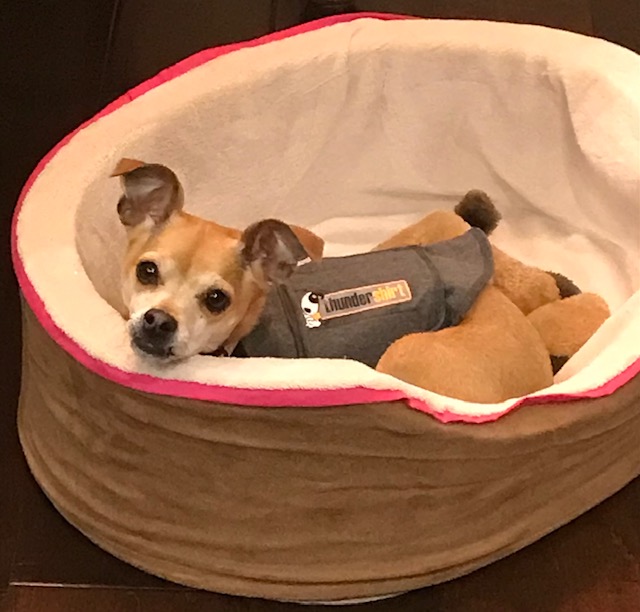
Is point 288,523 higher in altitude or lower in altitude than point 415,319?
lower

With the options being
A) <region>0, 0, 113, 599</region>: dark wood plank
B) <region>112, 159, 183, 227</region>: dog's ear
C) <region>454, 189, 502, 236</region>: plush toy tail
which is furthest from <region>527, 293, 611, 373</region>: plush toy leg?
<region>0, 0, 113, 599</region>: dark wood plank

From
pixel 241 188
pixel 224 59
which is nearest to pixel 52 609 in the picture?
pixel 241 188

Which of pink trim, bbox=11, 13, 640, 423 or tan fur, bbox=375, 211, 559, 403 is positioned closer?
pink trim, bbox=11, 13, 640, 423

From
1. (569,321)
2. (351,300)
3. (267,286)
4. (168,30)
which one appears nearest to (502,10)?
(168,30)

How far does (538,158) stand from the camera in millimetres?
2041

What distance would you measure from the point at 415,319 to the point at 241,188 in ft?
1.60

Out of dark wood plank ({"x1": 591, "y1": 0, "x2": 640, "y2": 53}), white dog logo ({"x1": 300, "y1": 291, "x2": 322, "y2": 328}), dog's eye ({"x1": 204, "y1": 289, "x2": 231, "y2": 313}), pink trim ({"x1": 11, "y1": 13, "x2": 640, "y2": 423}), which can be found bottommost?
white dog logo ({"x1": 300, "y1": 291, "x2": 322, "y2": 328})

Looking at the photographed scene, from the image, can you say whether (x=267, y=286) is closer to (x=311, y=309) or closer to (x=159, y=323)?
(x=311, y=309)

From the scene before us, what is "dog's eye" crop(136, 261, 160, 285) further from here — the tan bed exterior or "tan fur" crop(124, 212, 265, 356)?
the tan bed exterior

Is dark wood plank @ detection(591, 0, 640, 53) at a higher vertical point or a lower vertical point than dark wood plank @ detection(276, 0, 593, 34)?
higher

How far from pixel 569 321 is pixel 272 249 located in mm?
601

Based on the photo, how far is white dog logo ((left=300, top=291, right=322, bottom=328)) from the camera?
160cm

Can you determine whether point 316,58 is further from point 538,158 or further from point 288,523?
point 288,523

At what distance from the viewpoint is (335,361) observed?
138cm
